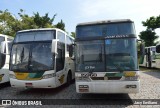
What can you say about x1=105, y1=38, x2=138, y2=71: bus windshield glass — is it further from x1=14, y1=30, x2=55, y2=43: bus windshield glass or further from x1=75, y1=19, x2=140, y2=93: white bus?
x1=14, y1=30, x2=55, y2=43: bus windshield glass

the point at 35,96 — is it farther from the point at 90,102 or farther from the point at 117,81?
the point at 117,81

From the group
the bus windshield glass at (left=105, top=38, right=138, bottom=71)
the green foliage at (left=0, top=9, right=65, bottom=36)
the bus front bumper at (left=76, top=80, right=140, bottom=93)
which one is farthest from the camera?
the green foliage at (left=0, top=9, right=65, bottom=36)

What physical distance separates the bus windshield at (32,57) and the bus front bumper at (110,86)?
2.14 m

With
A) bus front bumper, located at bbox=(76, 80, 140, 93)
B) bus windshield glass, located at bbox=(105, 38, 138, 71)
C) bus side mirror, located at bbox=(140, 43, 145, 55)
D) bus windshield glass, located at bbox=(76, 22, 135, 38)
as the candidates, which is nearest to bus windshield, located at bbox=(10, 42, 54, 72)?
bus windshield glass, located at bbox=(76, 22, 135, 38)

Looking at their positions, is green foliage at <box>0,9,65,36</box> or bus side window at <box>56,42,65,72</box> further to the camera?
green foliage at <box>0,9,65,36</box>

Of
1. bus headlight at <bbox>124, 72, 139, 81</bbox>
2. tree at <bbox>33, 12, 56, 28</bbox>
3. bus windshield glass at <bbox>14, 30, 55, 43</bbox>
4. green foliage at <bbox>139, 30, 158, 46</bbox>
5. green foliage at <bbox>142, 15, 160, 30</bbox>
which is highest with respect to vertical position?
green foliage at <bbox>142, 15, 160, 30</bbox>

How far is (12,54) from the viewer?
31.8 feet

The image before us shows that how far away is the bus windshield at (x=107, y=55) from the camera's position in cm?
755

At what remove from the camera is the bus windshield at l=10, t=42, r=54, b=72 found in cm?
929


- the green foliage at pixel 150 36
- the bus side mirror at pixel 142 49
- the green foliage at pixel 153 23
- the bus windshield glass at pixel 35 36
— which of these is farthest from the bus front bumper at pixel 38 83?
the green foliage at pixel 153 23

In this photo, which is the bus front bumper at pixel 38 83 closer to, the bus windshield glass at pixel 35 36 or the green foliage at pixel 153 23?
the bus windshield glass at pixel 35 36

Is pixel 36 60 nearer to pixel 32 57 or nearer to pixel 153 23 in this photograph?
pixel 32 57

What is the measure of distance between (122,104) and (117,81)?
0.84 m

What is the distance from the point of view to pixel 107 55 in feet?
25.3
